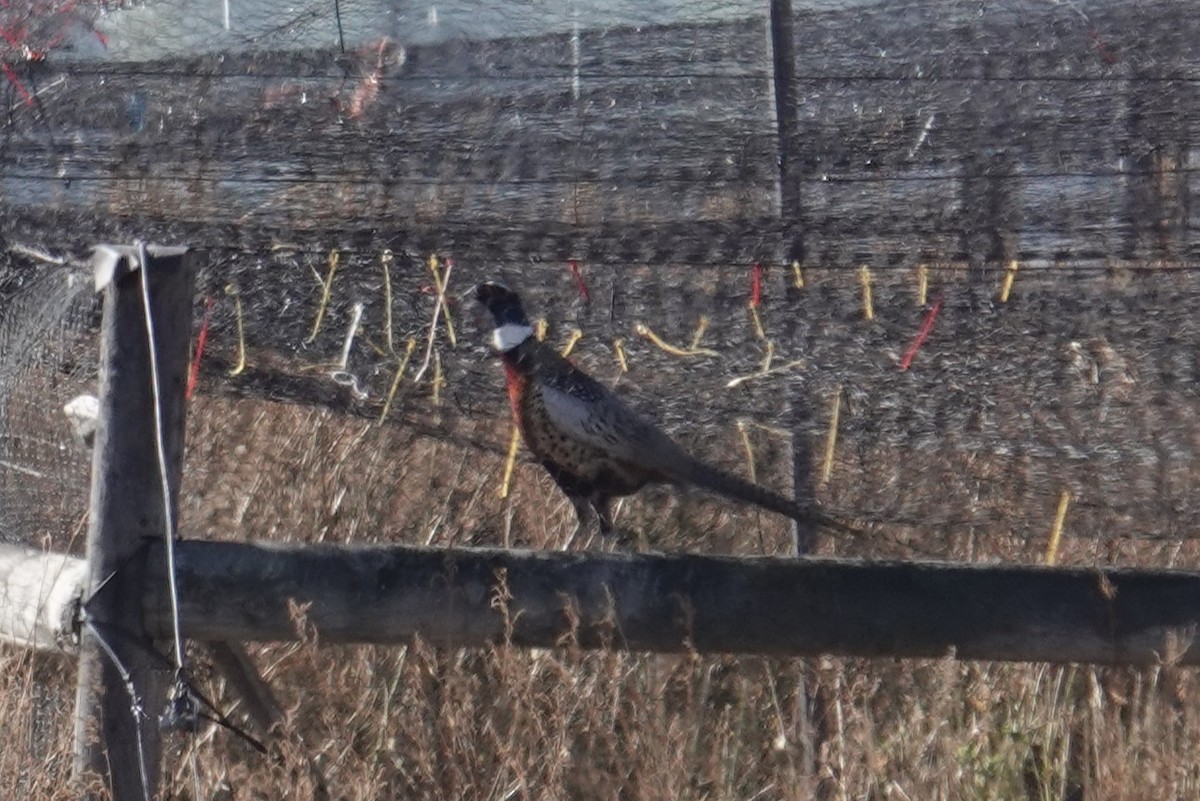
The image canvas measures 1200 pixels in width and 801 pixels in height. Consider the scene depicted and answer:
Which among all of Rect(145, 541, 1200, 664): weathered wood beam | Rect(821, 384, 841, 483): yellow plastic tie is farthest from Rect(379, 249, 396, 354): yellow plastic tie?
Rect(145, 541, 1200, 664): weathered wood beam

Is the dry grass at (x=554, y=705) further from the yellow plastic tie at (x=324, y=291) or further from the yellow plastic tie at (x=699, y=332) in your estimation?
the yellow plastic tie at (x=699, y=332)

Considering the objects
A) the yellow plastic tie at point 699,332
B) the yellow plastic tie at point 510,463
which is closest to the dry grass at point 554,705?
the yellow plastic tie at point 510,463

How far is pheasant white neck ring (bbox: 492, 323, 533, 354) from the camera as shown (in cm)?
477

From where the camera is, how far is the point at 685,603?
9.18 feet

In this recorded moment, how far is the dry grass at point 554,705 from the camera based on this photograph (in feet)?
10.6

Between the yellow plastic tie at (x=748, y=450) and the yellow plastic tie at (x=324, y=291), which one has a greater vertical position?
the yellow plastic tie at (x=324, y=291)

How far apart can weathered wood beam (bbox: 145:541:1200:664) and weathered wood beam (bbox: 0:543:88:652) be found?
166mm

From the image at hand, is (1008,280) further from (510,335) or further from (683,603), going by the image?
(683,603)

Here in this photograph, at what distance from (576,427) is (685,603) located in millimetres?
1942

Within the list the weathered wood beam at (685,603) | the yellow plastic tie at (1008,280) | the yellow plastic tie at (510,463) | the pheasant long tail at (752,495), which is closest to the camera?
the weathered wood beam at (685,603)

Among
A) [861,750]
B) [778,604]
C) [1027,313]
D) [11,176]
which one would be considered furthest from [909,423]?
[11,176]

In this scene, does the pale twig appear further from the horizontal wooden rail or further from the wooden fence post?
the horizontal wooden rail

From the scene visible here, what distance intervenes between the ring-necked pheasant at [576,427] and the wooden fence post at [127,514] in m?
1.88

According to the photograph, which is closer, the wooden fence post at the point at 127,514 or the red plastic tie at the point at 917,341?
the wooden fence post at the point at 127,514
